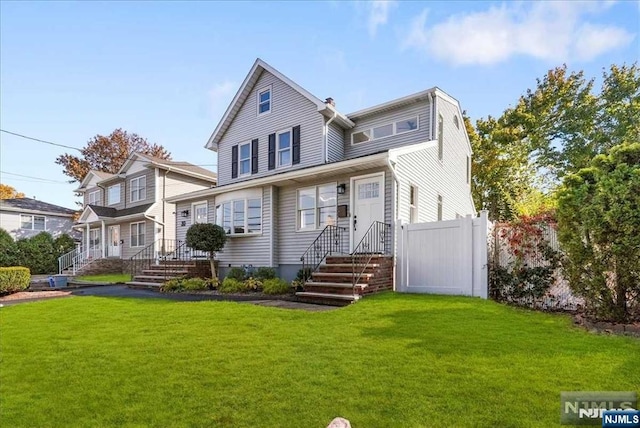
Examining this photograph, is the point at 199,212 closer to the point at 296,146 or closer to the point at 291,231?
the point at 296,146

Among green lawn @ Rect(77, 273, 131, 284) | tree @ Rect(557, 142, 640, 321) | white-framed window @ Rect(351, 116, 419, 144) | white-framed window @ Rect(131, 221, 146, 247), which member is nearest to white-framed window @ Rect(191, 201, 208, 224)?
green lawn @ Rect(77, 273, 131, 284)

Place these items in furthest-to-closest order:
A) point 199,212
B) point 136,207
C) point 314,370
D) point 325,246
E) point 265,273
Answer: point 136,207 → point 199,212 → point 265,273 → point 325,246 → point 314,370

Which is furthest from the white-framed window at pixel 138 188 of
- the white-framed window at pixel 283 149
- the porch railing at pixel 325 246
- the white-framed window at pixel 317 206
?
the porch railing at pixel 325 246

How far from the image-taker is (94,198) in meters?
28.4

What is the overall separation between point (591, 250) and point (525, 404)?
4.01 metres

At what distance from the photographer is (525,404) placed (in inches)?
120

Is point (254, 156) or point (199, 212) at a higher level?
point (254, 156)

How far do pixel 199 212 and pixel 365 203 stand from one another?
9.10m

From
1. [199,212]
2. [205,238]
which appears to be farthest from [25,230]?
[205,238]

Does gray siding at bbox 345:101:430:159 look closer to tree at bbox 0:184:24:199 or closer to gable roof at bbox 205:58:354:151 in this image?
gable roof at bbox 205:58:354:151

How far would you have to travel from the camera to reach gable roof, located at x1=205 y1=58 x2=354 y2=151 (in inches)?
537

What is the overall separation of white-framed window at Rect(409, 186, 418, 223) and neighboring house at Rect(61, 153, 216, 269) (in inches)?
587

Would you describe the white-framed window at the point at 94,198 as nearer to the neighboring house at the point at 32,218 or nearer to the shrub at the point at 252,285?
the neighboring house at the point at 32,218

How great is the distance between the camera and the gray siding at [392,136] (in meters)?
12.9
